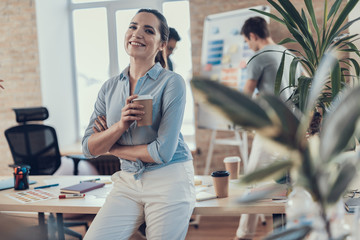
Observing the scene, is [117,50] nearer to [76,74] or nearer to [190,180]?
[76,74]

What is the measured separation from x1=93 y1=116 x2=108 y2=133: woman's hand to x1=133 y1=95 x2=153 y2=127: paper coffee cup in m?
0.32

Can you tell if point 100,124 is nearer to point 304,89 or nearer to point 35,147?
point 304,89

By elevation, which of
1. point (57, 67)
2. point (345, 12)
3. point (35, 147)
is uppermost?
point (345, 12)

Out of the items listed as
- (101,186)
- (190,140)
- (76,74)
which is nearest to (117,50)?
(76,74)

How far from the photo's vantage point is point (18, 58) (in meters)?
4.93

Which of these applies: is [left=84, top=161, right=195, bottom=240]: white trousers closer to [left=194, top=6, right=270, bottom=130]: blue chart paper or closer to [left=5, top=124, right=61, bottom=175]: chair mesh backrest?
[left=5, top=124, right=61, bottom=175]: chair mesh backrest

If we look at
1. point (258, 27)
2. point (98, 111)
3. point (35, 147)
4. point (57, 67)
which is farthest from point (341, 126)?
point (57, 67)

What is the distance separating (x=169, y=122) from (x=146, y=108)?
0.16m

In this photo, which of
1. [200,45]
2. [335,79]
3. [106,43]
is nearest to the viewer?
[335,79]

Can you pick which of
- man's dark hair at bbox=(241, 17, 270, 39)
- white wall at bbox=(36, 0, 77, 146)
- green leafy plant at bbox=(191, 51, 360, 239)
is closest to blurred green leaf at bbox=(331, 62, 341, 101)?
green leafy plant at bbox=(191, 51, 360, 239)

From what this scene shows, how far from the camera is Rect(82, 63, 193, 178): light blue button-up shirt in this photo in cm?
188

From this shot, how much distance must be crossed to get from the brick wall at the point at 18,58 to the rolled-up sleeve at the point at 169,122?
3.34m

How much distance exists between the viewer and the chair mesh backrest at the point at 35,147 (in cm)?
384

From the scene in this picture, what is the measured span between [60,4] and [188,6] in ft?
5.37
